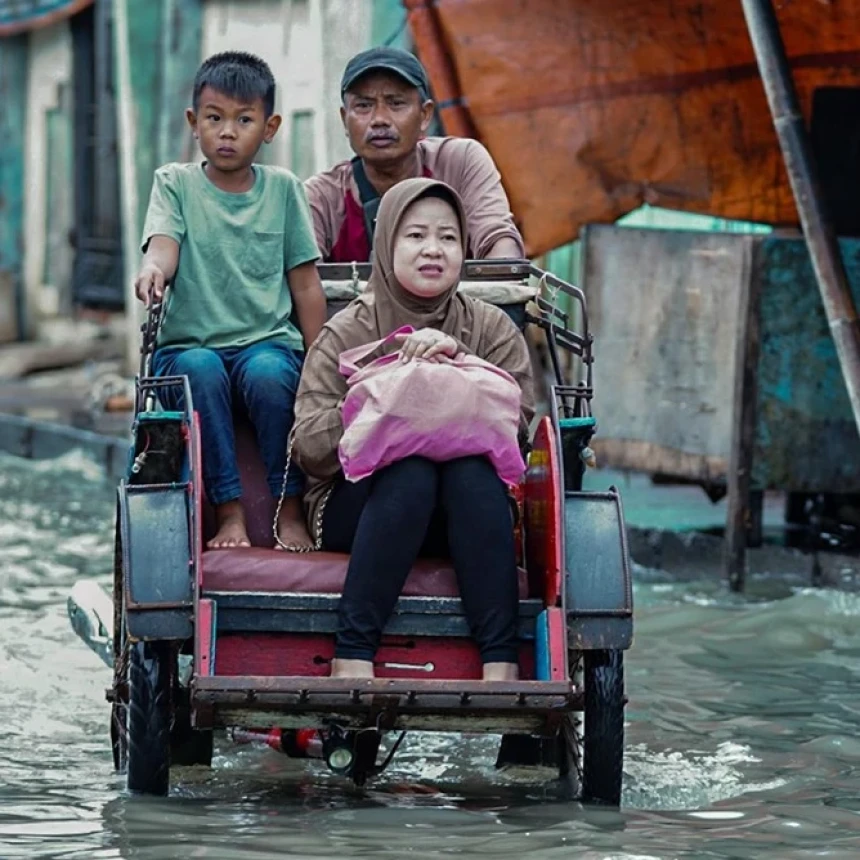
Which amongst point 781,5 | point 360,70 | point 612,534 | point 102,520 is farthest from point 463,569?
point 102,520

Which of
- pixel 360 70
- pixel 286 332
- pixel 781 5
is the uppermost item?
pixel 781 5

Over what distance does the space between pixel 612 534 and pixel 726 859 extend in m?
0.87

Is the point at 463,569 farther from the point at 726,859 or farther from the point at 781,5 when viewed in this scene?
the point at 781,5

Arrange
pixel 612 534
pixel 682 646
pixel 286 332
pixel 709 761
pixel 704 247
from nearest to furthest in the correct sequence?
pixel 612 534
pixel 286 332
pixel 709 761
pixel 682 646
pixel 704 247

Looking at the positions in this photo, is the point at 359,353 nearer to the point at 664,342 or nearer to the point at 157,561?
the point at 157,561

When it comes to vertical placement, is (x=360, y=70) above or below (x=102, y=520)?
above

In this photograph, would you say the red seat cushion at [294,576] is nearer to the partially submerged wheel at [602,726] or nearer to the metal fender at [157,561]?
the metal fender at [157,561]

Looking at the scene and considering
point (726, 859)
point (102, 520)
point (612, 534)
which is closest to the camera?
point (726, 859)

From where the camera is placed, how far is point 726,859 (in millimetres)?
5008

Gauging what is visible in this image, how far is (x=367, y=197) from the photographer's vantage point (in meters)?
6.59

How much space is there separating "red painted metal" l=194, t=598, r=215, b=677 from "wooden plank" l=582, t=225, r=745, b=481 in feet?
16.6

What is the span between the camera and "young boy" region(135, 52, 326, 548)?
567 centimetres

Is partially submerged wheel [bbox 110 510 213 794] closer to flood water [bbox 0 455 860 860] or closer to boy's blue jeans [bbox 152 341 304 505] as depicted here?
flood water [bbox 0 455 860 860]

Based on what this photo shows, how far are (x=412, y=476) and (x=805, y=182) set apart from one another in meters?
3.95
